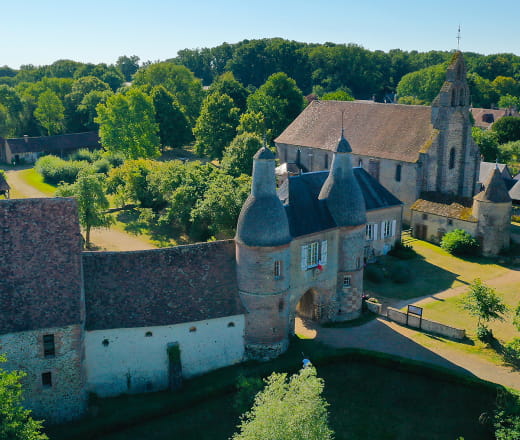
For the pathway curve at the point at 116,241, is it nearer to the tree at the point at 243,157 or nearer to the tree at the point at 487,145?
the tree at the point at 243,157

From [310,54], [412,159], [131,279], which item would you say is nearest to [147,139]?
[412,159]

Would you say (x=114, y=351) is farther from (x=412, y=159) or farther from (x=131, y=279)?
(x=412, y=159)

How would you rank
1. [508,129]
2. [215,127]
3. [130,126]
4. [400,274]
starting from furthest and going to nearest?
[508,129] < [215,127] < [130,126] < [400,274]

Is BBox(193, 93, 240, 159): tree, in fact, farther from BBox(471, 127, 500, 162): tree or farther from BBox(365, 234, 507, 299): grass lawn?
BBox(365, 234, 507, 299): grass lawn

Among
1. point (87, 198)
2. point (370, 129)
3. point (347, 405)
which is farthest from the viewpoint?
point (370, 129)

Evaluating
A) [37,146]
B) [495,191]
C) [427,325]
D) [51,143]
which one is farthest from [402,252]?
[37,146]

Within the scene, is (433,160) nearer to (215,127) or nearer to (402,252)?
(402,252)
